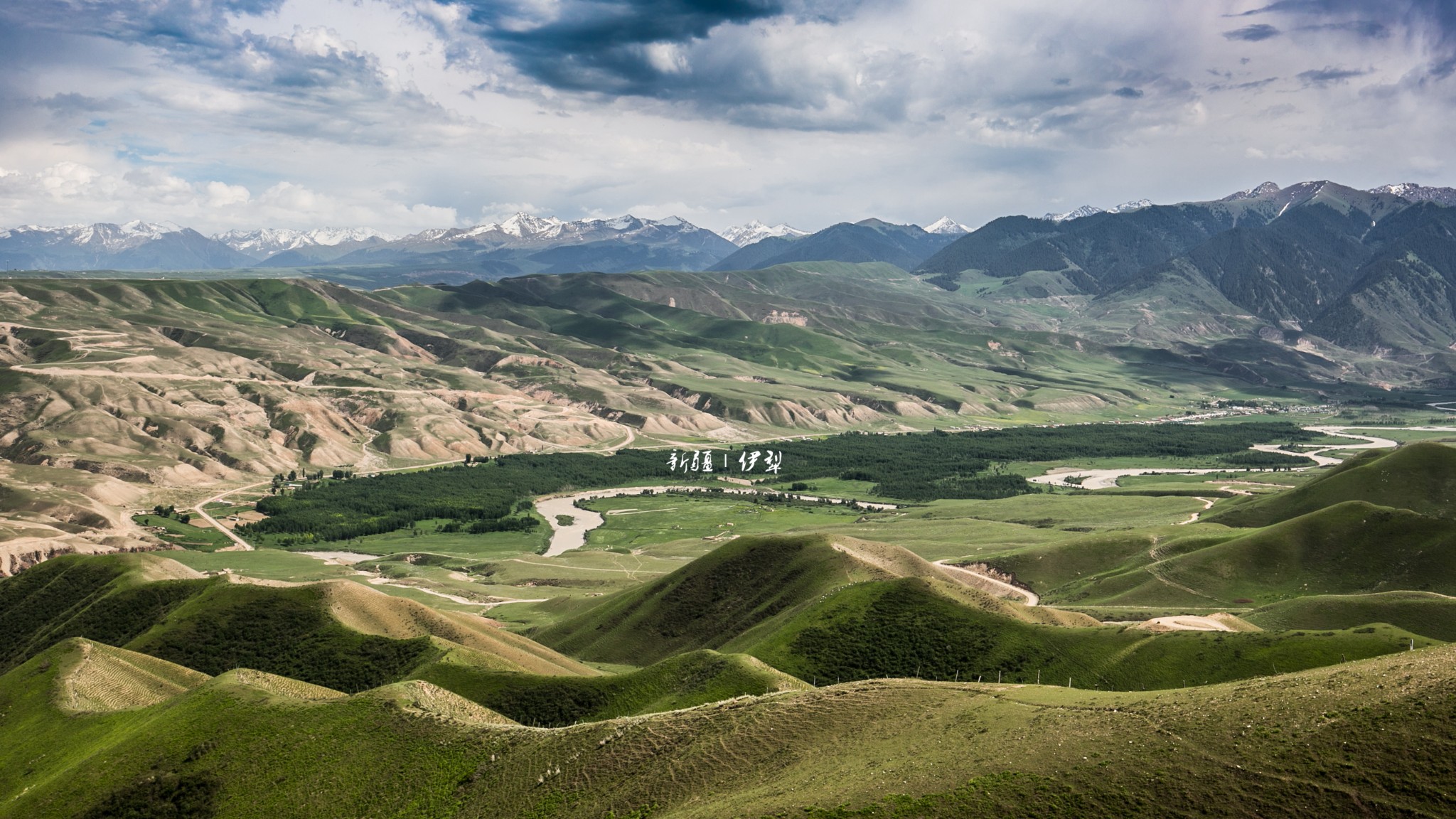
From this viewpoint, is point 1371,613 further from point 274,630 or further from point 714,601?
point 274,630

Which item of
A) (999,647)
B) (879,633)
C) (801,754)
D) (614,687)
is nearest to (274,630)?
(614,687)

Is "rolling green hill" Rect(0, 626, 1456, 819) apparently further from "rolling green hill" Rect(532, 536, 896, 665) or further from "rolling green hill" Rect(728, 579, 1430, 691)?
"rolling green hill" Rect(532, 536, 896, 665)

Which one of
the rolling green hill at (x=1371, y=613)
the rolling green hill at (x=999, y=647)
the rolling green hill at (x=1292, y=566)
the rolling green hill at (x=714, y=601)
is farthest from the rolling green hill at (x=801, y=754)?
the rolling green hill at (x=1292, y=566)

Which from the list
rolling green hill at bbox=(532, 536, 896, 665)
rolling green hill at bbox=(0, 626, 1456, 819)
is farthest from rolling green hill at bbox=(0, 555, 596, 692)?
rolling green hill at bbox=(0, 626, 1456, 819)

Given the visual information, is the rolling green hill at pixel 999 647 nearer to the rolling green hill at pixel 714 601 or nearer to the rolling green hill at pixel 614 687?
the rolling green hill at pixel 714 601

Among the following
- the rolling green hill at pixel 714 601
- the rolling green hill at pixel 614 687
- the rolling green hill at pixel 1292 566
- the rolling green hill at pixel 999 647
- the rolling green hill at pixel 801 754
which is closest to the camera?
the rolling green hill at pixel 801 754

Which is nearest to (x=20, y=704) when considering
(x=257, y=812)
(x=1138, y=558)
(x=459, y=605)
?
(x=257, y=812)

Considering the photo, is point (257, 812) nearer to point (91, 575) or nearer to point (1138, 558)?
point (91, 575)

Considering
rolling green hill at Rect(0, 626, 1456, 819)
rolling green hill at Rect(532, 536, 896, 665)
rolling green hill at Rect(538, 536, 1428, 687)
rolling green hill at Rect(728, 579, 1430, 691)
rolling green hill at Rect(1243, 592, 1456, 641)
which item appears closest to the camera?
rolling green hill at Rect(0, 626, 1456, 819)
